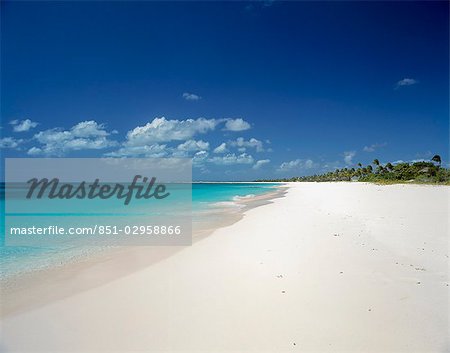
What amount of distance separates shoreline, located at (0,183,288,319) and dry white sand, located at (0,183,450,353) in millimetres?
351

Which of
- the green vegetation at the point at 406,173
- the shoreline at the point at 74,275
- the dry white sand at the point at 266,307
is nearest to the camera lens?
the dry white sand at the point at 266,307

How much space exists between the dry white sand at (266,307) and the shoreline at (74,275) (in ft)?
1.15

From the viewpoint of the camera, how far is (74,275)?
21.0 ft

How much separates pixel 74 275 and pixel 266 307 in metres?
4.56

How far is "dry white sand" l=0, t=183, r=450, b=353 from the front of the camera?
3598 millimetres

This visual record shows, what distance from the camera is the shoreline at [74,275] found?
203 inches

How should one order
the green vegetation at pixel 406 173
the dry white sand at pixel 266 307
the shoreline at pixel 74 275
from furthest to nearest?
the green vegetation at pixel 406 173, the shoreline at pixel 74 275, the dry white sand at pixel 266 307

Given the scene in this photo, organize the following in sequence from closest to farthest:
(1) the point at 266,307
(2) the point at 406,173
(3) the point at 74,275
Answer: (1) the point at 266,307, (3) the point at 74,275, (2) the point at 406,173

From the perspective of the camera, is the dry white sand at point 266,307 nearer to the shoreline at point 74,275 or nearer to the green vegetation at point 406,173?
the shoreline at point 74,275

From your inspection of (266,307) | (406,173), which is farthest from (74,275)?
(406,173)

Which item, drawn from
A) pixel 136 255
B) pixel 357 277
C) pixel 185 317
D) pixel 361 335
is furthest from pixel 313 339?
pixel 136 255

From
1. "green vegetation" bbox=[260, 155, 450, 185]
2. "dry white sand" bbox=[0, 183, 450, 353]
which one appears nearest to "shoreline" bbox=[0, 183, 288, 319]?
"dry white sand" bbox=[0, 183, 450, 353]

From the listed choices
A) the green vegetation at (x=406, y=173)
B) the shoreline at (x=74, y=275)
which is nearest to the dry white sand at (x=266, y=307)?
the shoreline at (x=74, y=275)

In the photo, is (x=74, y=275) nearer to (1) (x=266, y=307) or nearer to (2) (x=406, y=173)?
(1) (x=266, y=307)
